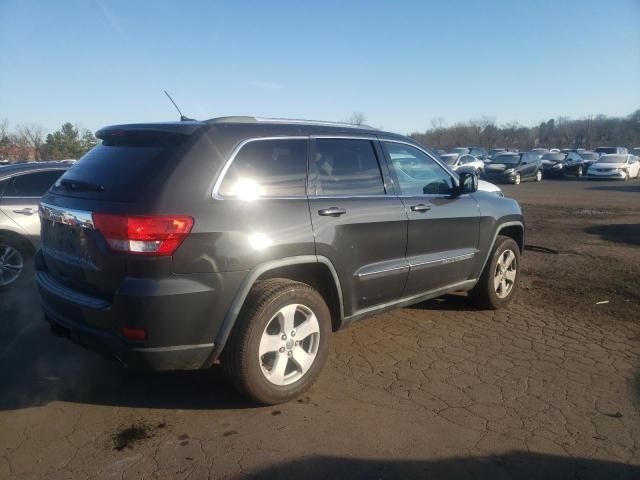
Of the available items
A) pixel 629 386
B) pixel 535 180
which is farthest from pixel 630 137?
pixel 629 386

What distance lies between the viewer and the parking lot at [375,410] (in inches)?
111

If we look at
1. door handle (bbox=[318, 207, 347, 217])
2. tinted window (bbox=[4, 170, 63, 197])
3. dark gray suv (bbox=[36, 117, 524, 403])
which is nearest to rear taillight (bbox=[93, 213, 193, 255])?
dark gray suv (bbox=[36, 117, 524, 403])

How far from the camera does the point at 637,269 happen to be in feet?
24.0

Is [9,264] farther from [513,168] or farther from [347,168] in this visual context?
[513,168]

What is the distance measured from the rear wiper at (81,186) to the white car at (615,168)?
3179cm

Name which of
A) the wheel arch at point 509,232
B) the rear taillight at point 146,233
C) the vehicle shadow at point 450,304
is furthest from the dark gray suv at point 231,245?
the vehicle shadow at point 450,304

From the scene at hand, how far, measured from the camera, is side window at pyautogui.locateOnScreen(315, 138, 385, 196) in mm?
3801

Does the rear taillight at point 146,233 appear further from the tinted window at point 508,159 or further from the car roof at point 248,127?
the tinted window at point 508,159

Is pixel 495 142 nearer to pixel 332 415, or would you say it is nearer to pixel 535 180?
pixel 535 180

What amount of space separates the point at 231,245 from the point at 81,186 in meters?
1.10

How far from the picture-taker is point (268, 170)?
11.3 ft

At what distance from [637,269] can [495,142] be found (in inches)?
3442

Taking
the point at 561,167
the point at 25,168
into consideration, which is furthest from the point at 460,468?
the point at 561,167

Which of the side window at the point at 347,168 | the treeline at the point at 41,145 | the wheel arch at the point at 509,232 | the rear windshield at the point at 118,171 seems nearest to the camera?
the rear windshield at the point at 118,171
